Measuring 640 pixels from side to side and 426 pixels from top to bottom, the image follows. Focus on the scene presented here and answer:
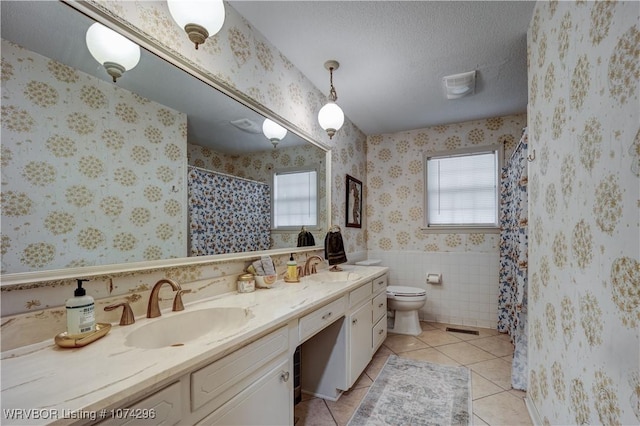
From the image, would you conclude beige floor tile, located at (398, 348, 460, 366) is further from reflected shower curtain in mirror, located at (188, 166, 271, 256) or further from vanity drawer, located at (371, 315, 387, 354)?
reflected shower curtain in mirror, located at (188, 166, 271, 256)

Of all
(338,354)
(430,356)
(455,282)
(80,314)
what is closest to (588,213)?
Result: (338,354)

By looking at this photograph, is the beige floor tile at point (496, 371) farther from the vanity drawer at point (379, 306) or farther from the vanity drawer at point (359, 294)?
the vanity drawer at point (359, 294)

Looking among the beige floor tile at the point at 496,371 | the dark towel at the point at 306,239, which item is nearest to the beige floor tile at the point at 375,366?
the beige floor tile at the point at 496,371

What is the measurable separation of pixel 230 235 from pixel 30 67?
3.53 feet

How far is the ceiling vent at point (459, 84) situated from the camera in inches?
94.6

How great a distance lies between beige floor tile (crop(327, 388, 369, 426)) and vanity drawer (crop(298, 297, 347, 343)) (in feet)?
1.98

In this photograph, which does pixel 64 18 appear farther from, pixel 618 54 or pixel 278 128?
pixel 618 54

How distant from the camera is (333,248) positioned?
2.64 meters

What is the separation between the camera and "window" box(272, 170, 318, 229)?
84.0 inches

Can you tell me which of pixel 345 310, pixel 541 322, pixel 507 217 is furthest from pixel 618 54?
pixel 507 217

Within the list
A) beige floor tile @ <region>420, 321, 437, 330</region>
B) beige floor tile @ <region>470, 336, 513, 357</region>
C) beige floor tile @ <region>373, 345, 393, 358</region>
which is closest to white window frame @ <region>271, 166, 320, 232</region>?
beige floor tile @ <region>373, 345, 393, 358</region>

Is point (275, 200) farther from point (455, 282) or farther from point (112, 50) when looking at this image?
point (455, 282)

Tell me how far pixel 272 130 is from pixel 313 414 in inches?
73.7

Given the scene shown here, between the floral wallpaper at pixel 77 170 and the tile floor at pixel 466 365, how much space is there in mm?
1376
